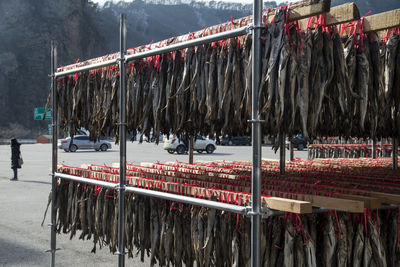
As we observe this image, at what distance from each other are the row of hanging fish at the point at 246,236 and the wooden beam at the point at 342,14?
129 centimetres

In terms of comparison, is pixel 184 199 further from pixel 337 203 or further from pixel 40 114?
pixel 40 114

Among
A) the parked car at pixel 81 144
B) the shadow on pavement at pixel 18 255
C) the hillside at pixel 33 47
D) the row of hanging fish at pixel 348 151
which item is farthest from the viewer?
the hillside at pixel 33 47

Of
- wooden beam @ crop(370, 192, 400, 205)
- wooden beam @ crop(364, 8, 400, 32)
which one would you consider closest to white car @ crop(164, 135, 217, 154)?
wooden beam @ crop(370, 192, 400, 205)

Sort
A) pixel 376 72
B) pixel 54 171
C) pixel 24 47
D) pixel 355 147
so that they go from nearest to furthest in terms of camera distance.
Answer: pixel 376 72 → pixel 54 171 → pixel 355 147 → pixel 24 47

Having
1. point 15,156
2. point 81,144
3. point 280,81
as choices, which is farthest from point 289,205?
point 81,144

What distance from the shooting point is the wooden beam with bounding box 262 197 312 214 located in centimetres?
267

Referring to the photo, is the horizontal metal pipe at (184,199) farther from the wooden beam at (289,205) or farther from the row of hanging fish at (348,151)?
the row of hanging fish at (348,151)

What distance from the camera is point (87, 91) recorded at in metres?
4.60

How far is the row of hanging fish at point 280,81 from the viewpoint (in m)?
2.54

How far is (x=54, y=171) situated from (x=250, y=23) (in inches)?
131

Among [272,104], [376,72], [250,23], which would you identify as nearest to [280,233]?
[272,104]

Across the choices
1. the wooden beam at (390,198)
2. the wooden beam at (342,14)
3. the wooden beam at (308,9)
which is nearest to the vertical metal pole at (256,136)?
the wooden beam at (308,9)

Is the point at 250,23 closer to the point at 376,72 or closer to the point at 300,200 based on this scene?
the point at 376,72

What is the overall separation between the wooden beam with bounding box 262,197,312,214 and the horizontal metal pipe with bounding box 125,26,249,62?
3.74 ft
